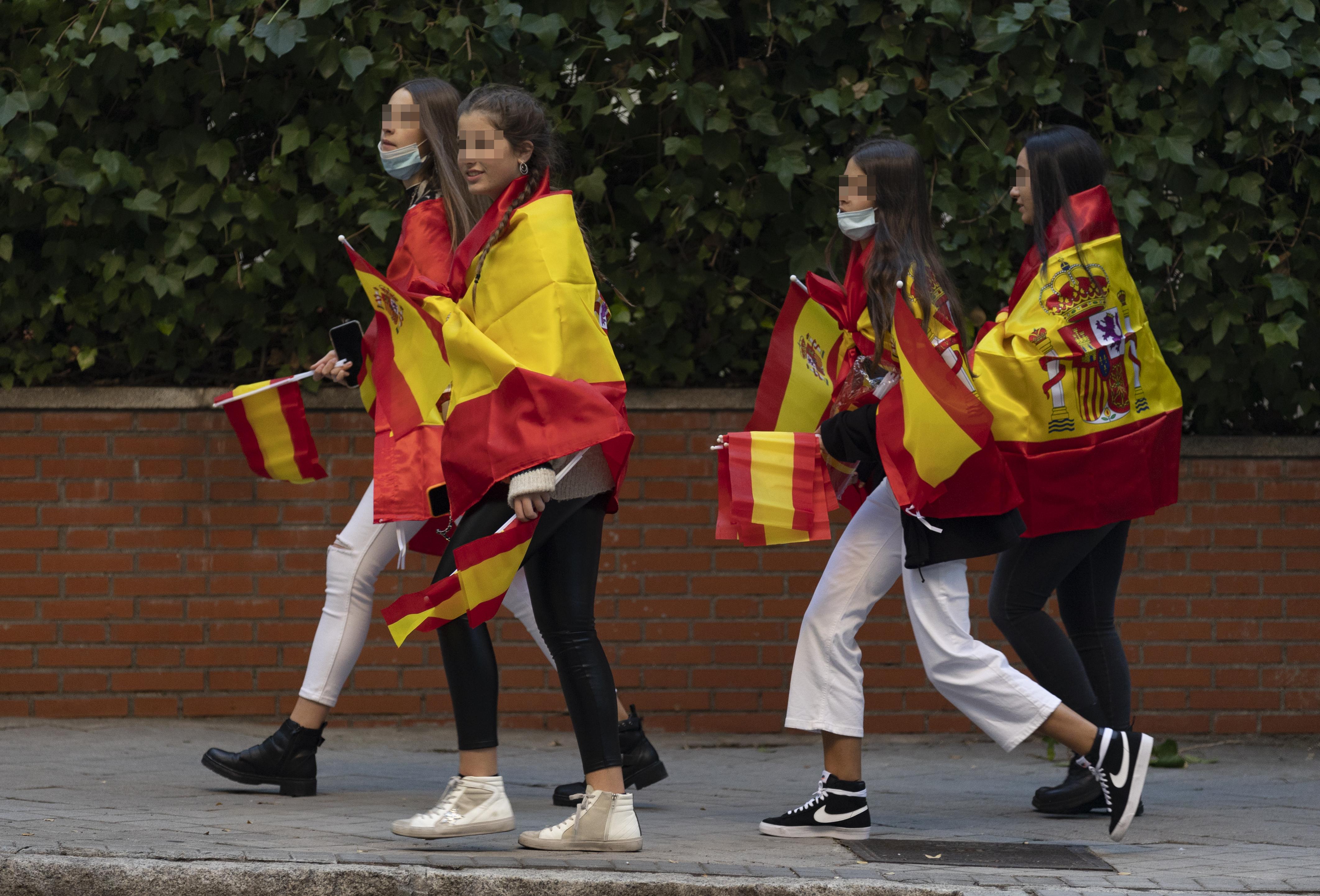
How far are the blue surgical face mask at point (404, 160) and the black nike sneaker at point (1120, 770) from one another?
8.04 ft

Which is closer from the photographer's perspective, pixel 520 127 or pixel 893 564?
pixel 520 127

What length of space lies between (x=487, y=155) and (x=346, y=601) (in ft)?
4.86

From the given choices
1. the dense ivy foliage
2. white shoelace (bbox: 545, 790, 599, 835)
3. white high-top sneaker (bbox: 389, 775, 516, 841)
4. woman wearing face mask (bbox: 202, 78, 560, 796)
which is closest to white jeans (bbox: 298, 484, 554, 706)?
woman wearing face mask (bbox: 202, 78, 560, 796)

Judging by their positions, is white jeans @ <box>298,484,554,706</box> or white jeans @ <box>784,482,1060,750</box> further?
white jeans @ <box>298,484,554,706</box>

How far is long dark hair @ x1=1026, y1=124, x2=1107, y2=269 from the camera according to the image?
462 centimetres

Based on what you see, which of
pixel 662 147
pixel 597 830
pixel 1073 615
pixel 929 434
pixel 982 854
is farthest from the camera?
pixel 662 147

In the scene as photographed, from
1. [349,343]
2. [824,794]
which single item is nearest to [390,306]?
[349,343]

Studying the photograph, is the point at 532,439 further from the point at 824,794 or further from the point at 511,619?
the point at 511,619

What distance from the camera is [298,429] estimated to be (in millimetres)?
5137

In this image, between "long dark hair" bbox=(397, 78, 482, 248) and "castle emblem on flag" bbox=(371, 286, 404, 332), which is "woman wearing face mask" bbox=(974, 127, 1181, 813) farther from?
"castle emblem on flag" bbox=(371, 286, 404, 332)

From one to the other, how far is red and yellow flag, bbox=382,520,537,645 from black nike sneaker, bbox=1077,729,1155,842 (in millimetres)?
1611

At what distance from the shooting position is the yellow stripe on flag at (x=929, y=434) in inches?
159

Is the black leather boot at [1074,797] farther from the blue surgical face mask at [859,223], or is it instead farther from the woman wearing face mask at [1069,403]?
the blue surgical face mask at [859,223]

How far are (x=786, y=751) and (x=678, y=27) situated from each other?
2.71m
